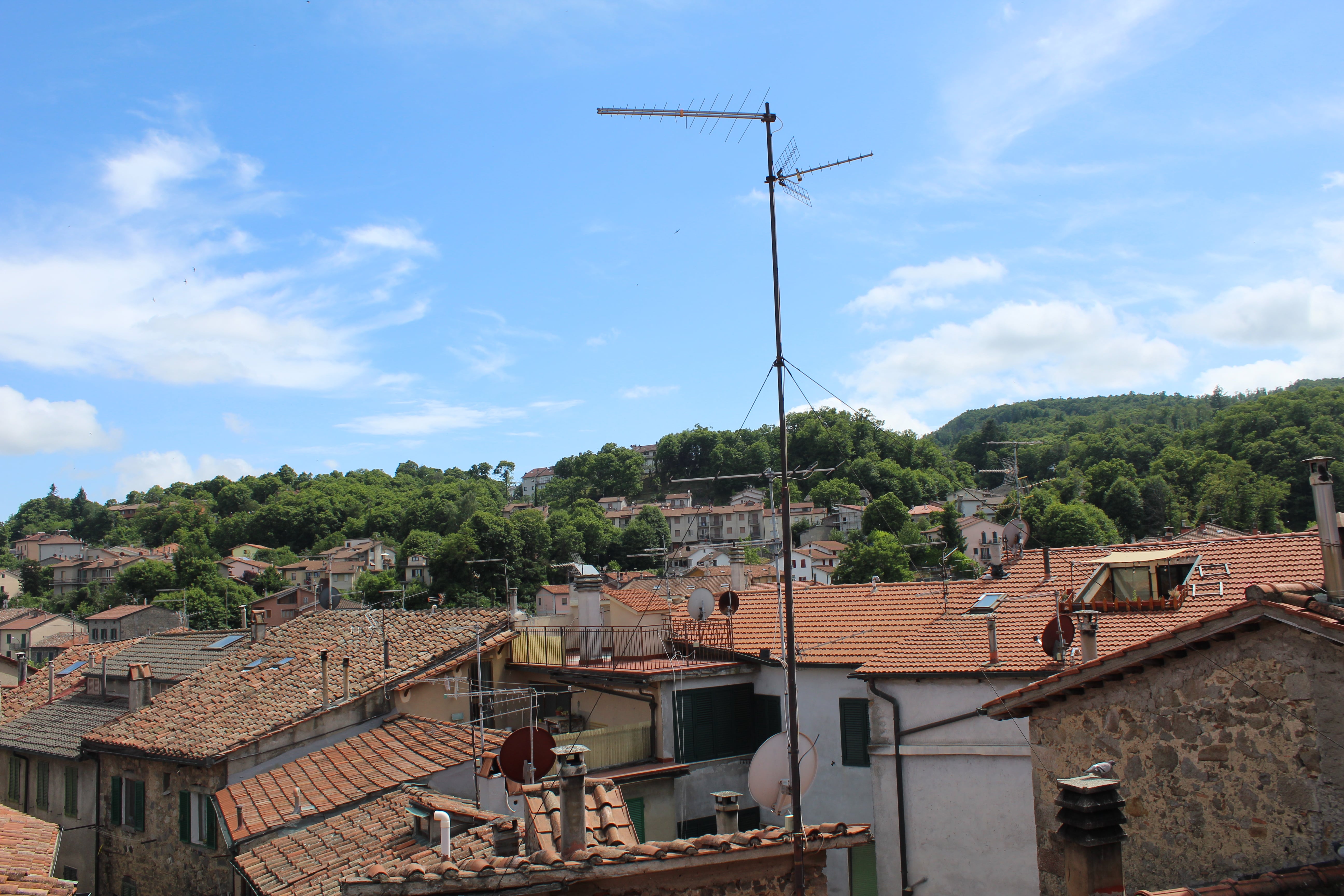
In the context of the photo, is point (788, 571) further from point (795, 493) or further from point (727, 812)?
point (795, 493)

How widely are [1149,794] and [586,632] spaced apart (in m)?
12.9

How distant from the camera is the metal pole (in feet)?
28.0

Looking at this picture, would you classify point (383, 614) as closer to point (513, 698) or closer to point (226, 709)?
point (226, 709)

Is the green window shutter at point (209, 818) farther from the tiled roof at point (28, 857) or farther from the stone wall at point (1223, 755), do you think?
the stone wall at point (1223, 755)

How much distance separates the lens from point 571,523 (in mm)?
108688

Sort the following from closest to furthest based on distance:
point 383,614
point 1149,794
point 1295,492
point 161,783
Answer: point 1149,794 → point 161,783 → point 383,614 → point 1295,492

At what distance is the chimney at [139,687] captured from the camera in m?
A: 20.8

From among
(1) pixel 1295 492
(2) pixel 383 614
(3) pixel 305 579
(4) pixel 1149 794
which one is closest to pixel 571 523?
(3) pixel 305 579

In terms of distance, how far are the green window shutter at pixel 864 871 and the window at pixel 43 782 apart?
1870 centimetres

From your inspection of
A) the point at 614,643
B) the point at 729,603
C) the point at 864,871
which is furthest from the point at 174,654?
the point at 864,871

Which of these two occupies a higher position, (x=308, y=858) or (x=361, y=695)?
(x=361, y=695)

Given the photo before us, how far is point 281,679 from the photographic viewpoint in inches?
786

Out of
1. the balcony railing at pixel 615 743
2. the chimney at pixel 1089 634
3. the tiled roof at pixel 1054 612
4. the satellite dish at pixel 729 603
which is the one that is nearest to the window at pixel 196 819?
the balcony railing at pixel 615 743

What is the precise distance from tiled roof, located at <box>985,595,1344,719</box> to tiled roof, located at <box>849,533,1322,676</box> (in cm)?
314
